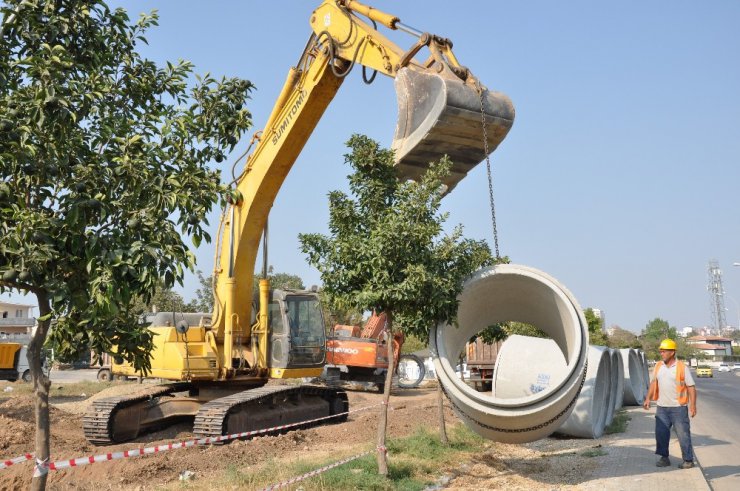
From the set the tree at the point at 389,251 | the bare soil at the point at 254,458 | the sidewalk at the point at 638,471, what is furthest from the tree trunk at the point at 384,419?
the sidewalk at the point at 638,471

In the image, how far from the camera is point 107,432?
38.9 ft

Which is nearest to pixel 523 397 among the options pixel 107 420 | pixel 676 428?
pixel 676 428

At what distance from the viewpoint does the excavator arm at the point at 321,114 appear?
8812 mm

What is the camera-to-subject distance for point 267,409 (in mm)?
12914

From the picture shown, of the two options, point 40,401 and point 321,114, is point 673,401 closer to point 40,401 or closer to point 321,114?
point 321,114

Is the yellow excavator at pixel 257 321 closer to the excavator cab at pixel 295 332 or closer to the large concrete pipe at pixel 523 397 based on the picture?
the excavator cab at pixel 295 332

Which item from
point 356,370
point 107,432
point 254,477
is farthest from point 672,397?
point 356,370

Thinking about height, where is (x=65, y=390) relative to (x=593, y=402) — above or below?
below

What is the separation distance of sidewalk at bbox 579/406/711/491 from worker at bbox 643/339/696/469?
237 millimetres

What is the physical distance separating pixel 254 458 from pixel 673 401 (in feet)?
19.2

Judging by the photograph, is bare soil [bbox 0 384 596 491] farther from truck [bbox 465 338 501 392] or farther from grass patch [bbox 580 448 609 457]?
truck [bbox 465 338 501 392]

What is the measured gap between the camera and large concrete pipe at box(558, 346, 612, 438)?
12.3 m

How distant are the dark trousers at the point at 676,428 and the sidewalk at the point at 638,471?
0.73ft

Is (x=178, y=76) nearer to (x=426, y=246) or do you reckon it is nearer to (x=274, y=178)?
(x=426, y=246)
